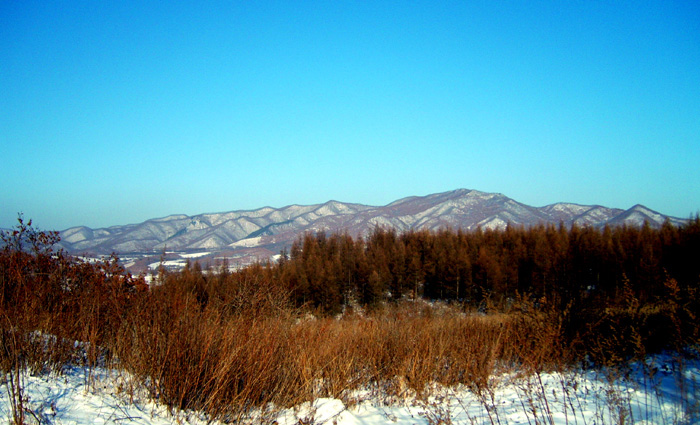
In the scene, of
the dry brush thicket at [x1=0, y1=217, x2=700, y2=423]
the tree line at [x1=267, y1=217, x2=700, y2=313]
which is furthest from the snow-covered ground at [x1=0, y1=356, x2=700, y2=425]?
the tree line at [x1=267, y1=217, x2=700, y2=313]

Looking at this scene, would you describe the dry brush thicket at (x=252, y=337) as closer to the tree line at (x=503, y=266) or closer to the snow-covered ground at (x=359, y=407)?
the snow-covered ground at (x=359, y=407)

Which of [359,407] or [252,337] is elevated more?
[252,337]

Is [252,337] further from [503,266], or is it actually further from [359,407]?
[503,266]

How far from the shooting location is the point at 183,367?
3.94 m

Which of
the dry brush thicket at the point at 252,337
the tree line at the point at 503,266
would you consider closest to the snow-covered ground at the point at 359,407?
the dry brush thicket at the point at 252,337

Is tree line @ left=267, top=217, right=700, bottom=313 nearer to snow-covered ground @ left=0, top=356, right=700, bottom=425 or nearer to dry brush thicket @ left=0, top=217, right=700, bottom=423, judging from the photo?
dry brush thicket @ left=0, top=217, right=700, bottom=423

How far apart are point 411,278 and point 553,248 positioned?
18.2 m

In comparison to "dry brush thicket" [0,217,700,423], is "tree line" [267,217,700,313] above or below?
below

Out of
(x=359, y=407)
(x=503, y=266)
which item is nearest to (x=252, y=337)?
(x=359, y=407)

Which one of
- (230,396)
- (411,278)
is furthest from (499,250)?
(230,396)

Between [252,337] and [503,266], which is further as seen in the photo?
[503,266]

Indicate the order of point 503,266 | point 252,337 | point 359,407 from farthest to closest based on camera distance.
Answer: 1. point 503,266
2. point 359,407
3. point 252,337

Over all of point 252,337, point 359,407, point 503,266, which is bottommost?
point 503,266

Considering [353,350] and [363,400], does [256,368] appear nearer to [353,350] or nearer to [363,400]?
[363,400]
